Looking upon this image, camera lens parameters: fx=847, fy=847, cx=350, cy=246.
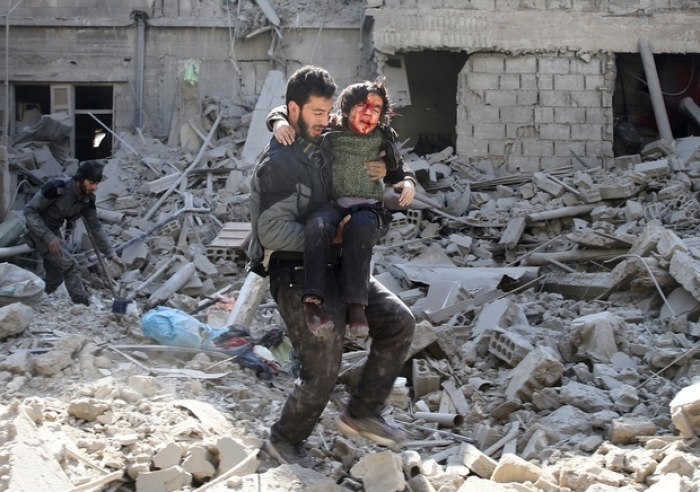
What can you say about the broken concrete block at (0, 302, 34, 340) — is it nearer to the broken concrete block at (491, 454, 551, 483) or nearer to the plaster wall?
the broken concrete block at (491, 454, 551, 483)

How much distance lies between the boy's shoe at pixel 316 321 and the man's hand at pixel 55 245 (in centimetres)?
498

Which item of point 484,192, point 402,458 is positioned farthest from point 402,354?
point 484,192

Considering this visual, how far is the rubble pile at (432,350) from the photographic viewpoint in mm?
4203

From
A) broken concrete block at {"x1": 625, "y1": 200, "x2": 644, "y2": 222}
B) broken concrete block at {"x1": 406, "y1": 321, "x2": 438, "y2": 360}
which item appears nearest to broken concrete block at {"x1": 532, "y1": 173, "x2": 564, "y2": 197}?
broken concrete block at {"x1": 625, "y1": 200, "x2": 644, "y2": 222}

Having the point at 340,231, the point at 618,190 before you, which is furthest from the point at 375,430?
the point at 618,190

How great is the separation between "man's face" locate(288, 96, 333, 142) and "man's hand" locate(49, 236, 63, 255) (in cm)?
475

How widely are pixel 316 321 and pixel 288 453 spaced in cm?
82

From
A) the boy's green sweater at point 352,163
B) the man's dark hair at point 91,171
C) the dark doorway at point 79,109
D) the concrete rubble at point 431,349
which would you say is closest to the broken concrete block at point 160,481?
the concrete rubble at point 431,349

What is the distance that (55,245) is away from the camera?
8156 mm

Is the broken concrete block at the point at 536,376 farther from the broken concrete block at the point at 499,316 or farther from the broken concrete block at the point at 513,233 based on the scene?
the broken concrete block at the point at 513,233

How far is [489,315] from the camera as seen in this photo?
759 centimetres

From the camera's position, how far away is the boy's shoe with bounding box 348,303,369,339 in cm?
390

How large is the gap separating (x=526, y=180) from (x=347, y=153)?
348 inches

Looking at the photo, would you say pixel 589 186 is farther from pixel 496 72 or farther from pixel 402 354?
pixel 402 354
